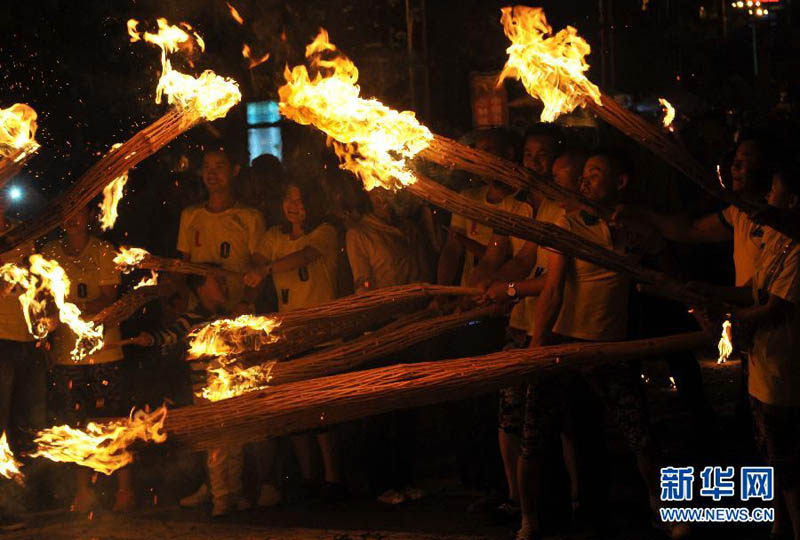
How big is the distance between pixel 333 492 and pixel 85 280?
1.99m

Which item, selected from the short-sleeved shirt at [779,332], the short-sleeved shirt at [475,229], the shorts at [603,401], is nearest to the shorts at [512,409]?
the shorts at [603,401]

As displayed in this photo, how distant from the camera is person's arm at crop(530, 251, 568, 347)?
5336 mm

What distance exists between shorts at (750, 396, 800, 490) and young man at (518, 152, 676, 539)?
2.40 feet

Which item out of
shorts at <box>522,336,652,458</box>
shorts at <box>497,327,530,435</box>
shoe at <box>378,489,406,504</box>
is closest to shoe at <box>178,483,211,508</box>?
shoe at <box>378,489,406,504</box>

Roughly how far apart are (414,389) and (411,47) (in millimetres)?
7390

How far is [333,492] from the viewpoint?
6.37 metres

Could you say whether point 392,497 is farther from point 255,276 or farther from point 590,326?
point 590,326

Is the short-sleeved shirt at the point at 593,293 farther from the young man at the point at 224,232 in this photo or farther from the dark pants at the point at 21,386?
the dark pants at the point at 21,386

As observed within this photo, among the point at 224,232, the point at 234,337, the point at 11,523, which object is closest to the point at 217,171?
the point at 224,232

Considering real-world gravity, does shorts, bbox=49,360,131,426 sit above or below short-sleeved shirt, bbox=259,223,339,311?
below

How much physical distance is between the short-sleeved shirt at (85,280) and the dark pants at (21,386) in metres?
0.14

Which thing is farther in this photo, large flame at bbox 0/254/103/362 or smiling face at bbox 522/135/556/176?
large flame at bbox 0/254/103/362

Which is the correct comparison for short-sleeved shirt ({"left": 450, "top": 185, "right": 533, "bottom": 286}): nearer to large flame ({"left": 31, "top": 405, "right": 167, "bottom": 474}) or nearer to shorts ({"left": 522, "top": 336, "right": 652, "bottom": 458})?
shorts ({"left": 522, "top": 336, "right": 652, "bottom": 458})

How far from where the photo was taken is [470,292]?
5.82 meters
